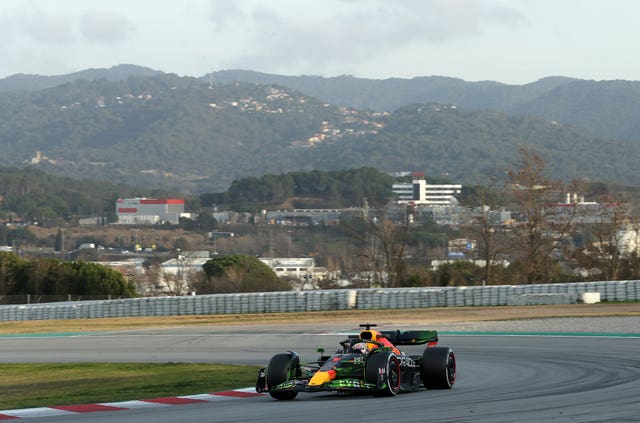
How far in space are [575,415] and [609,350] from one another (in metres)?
11.1

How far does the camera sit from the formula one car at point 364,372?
1536 cm

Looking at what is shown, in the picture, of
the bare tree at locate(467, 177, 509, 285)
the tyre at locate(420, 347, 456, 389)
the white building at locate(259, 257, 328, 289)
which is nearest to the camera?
the tyre at locate(420, 347, 456, 389)

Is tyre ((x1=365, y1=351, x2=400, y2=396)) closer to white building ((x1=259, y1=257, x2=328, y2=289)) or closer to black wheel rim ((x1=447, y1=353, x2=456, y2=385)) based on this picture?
black wheel rim ((x1=447, y1=353, x2=456, y2=385))

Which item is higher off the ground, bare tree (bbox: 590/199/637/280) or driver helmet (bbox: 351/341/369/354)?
bare tree (bbox: 590/199/637/280)

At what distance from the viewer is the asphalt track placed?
13398 millimetres

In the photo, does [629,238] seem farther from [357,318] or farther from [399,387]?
[399,387]

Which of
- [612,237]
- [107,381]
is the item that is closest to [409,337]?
[107,381]

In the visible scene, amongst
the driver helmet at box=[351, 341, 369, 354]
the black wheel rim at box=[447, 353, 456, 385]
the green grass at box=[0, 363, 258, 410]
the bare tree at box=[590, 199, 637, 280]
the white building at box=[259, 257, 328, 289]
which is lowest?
the green grass at box=[0, 363, 258, 410]

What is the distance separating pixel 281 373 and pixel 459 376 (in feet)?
15.7

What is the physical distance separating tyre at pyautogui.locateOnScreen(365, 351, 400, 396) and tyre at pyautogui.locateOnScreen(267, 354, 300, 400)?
1.22 metres

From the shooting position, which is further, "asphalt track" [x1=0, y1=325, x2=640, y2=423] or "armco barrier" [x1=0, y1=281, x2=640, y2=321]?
"armco barrier" [x1=0, y1=281, x2=640, y2=321]

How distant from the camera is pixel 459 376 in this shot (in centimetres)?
1916

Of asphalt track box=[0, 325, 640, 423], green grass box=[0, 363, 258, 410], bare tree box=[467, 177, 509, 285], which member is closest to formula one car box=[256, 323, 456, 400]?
asphalt track box=[0, 325, 640, 423]

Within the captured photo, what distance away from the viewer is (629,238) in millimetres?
61000
